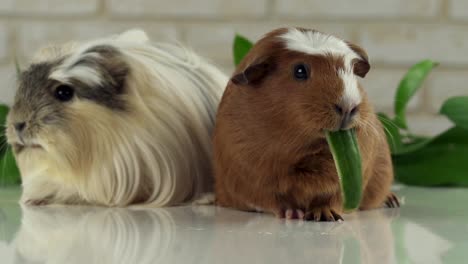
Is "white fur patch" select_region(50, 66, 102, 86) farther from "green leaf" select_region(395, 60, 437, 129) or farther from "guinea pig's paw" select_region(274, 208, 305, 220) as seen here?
"green leaf" select_region(395, 60, 437, 129)

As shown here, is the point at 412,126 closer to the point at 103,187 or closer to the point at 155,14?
the point at 155,14

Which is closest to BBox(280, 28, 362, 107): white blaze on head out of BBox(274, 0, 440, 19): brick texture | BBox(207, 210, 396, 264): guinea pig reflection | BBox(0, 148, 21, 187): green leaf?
BBox(207, 210, 396, 264): guinea pig reflection

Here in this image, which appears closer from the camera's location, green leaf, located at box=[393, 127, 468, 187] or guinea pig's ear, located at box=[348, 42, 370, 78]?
guinea pig's ear, located at box=[348, 42, 370, 78]

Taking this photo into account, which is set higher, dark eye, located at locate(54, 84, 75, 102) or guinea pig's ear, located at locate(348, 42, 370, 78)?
guinea pig's ear, located at locate(348, 42, 370, 78)

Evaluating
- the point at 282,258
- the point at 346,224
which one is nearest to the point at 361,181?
the point at 346,224

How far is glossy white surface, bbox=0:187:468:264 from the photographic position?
46.9 inches

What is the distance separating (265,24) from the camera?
8.39 feet

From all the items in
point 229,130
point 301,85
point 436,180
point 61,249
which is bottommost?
point 436,180

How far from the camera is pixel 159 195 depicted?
1691 mm

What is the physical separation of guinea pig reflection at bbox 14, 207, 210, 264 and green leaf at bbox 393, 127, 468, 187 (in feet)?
2.48

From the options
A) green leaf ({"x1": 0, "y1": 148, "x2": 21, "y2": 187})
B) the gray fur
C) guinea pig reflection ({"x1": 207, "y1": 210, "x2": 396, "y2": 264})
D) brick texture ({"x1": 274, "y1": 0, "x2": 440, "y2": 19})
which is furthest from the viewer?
brick texture ({"x1": 274, "y1": 0, "x2": 440, "y2": 19})

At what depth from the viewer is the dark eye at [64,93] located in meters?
1.63

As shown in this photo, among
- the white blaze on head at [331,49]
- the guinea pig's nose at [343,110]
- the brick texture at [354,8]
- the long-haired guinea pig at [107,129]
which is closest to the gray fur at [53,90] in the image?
the long-haired guinea pig at [107,129]

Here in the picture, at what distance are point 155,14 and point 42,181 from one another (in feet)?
3.20
